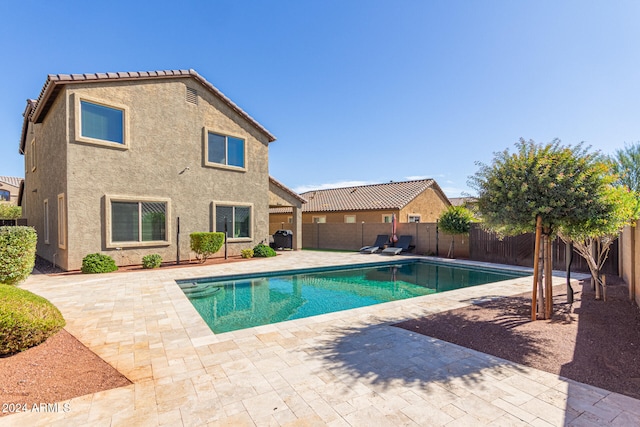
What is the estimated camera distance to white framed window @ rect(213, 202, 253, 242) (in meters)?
15.3

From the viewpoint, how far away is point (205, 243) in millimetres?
13406

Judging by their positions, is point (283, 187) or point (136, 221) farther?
point (283, 187)

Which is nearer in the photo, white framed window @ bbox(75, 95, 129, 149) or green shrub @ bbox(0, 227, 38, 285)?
green shrub @ bbox(0, 227, 38, 285)

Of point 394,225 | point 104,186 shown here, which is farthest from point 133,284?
point 394,225

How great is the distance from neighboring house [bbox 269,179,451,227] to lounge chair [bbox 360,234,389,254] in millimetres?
2225

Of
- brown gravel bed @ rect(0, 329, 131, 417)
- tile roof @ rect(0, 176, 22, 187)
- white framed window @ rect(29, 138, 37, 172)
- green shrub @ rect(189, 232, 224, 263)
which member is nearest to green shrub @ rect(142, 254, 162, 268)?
green shrub @ rect(189, 232, 224, 263)

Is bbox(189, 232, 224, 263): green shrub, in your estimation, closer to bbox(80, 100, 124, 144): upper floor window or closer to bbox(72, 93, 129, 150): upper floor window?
bbox(72, 93, 129, 150): upper floor window

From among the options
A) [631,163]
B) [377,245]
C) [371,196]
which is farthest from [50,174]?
[631,163]

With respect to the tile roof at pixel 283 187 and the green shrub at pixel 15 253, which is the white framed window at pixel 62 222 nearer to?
the green shrub at pixel 15 253

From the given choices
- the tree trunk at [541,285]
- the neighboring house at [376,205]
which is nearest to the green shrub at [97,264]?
the tree trunk at [541,285]

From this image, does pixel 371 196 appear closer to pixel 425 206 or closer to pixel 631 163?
pixel 425 206

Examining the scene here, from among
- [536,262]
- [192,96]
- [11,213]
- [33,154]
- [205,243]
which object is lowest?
[205,243]

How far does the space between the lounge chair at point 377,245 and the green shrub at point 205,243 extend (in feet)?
31.5

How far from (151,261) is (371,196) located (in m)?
18.3
